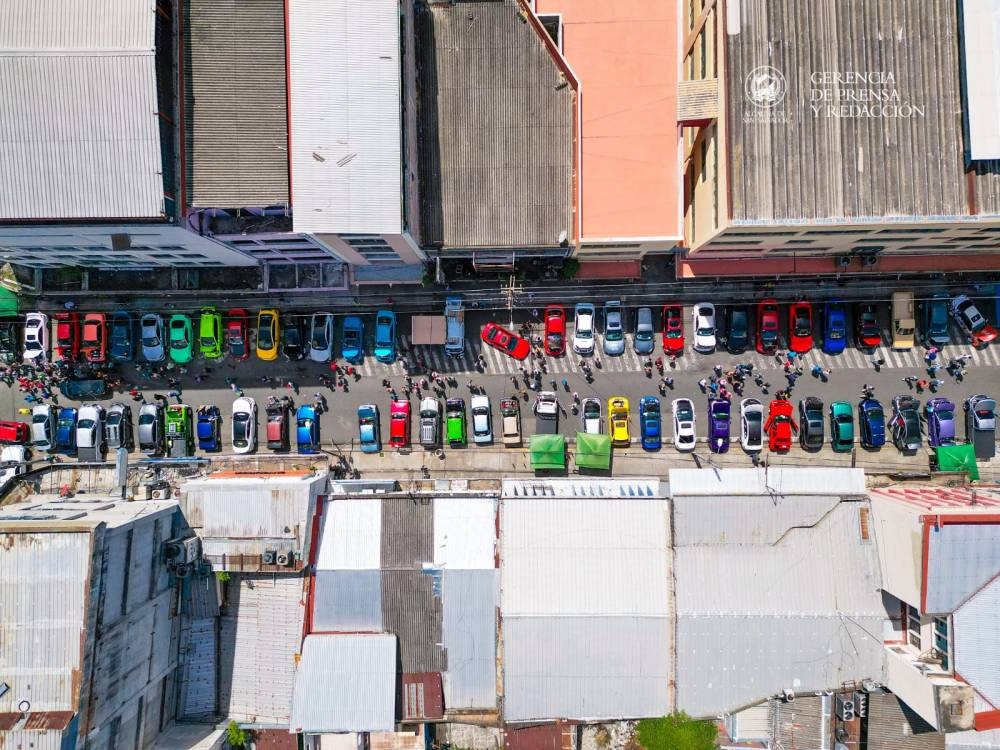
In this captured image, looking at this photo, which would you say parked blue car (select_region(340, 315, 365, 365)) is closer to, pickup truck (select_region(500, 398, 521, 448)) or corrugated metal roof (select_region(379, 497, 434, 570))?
corrugated metal roof (select_region(379, 497, 434, 570))

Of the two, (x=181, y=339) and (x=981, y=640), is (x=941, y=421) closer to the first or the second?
(x=981, y=640)

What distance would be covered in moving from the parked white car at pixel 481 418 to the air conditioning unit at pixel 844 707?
103 feet

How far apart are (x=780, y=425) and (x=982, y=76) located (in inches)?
1017

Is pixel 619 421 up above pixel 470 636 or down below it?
above

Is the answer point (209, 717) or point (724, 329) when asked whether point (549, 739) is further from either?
point (724, 329)

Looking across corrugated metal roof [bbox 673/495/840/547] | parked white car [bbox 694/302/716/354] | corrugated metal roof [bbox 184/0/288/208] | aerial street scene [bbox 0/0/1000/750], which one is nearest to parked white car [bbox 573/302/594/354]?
aerial street scene [bbox 0/0/1000/750]

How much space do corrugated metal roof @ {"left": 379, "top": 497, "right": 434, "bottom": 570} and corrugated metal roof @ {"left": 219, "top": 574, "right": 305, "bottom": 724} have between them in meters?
6.99

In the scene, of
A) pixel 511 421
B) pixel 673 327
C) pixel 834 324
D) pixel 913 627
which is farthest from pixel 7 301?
pixel 913 627

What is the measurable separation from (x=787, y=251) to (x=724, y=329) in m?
7.45

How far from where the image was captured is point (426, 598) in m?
41.5

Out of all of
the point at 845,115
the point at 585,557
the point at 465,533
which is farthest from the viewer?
the point at 465,533

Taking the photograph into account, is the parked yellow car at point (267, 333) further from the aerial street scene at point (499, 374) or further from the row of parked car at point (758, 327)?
the row of parked car at point (758, 327)

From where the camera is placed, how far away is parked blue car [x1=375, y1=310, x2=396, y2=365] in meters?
47.2

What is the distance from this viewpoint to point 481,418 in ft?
155
